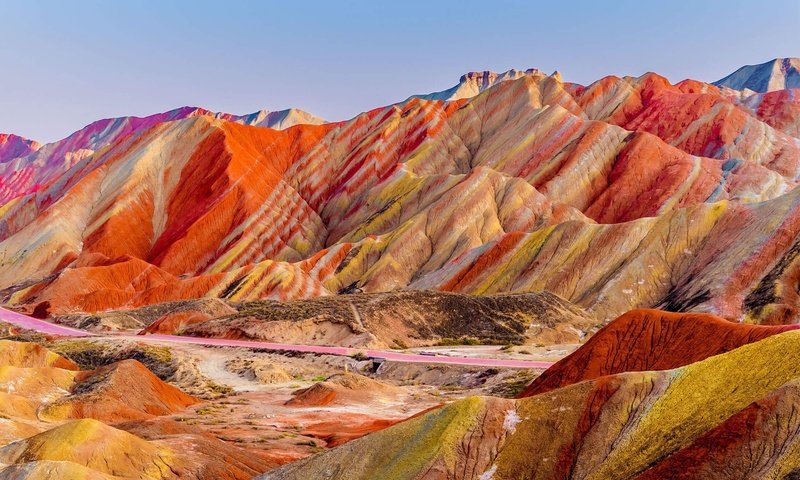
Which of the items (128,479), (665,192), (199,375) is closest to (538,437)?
(128,479)

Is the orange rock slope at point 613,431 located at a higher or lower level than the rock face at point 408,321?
higher

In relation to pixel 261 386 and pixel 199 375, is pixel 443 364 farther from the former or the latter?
pixel 199 375

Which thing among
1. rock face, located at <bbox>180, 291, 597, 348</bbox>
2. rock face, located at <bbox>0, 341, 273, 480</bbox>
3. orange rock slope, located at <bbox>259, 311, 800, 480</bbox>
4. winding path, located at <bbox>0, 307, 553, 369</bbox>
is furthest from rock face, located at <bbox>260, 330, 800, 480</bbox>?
rock face, located at <bbox>180, 291, 597, 348</bbox>

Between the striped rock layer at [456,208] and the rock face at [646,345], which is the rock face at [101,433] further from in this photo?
the striped rock layer at [456,208]

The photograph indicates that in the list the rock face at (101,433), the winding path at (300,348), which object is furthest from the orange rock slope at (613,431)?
Answer: the winding path at (300,348)

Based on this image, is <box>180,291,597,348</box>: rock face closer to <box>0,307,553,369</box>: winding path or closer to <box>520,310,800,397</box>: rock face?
<box>0,307,553,369</box>: winding path

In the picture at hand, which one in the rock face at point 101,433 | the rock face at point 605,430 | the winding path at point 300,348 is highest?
the rock face at point 605,430
